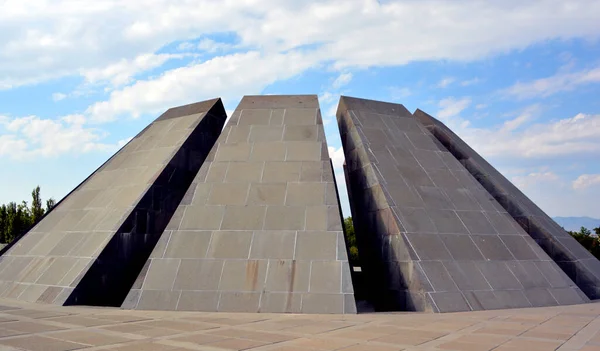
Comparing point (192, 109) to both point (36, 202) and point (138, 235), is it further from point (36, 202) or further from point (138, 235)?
point (36, 202)

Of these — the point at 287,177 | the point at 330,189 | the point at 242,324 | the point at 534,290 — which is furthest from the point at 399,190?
the point at 242,324

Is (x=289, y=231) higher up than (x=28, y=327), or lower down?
higher up

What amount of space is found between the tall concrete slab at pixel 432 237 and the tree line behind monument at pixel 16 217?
145 feet

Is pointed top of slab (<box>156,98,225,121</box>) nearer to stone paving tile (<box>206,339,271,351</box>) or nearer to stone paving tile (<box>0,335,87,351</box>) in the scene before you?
stone paving tile (<box>0,335,87,351</box>)

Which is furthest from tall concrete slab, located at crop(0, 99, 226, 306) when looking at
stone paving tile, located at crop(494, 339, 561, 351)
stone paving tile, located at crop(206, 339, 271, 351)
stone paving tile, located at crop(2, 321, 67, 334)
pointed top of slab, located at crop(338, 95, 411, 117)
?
stone paving tile, located at crop(494, 339, 561, 351)

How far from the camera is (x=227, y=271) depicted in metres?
12.6

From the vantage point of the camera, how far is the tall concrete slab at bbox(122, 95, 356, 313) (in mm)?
12008

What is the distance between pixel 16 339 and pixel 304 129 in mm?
10946

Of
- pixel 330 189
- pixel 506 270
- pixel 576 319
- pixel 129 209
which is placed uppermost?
pixel 330 189

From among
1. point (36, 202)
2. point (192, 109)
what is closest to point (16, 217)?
point (36, 202)

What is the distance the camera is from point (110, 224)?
14.4 metres

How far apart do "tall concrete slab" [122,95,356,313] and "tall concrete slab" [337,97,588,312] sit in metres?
1.56

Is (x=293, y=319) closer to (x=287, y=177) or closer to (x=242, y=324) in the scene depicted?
(x=242, y=324)

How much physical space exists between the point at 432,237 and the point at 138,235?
8.46 metres
